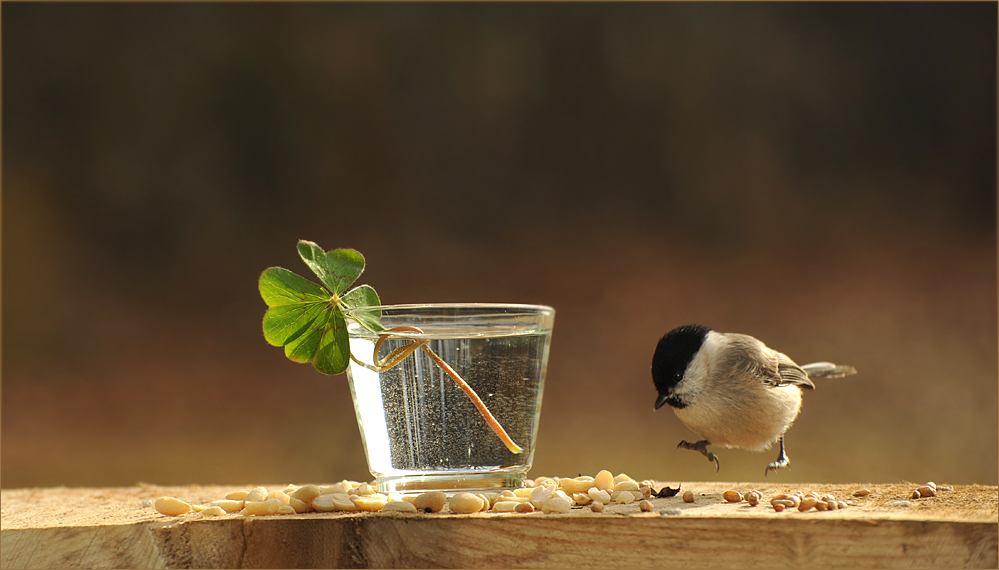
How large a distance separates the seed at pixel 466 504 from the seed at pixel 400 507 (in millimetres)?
56

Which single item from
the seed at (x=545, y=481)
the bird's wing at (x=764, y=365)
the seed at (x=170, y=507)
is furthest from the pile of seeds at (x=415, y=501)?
the bird's wing at (x=764, y=365)

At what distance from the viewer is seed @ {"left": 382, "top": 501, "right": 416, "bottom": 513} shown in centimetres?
107

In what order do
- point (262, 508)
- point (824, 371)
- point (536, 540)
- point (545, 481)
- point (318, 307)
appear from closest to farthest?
point (536, 540), point (262, 508), point (318, 307), point (545, 481), point (824, 371)

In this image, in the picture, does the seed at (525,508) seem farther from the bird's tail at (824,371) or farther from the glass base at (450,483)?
the bird's tail at (824,371)

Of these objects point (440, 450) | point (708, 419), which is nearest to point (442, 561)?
point (440, 450)

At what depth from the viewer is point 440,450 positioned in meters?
1.20

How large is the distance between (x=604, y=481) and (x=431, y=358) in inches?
14.5

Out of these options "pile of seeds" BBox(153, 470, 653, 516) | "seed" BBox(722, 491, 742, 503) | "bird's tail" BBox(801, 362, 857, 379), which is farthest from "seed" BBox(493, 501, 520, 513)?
"bird's tail" BBox(801, 362, 857, 379)

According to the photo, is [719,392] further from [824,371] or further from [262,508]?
[262,508]

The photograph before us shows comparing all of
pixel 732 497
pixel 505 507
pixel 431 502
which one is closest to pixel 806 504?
pixel 732 497

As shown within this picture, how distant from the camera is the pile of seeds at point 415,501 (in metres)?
1.08

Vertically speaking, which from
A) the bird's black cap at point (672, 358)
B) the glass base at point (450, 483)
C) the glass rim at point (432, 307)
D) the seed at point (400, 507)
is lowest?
the glass base at point (450, 483)

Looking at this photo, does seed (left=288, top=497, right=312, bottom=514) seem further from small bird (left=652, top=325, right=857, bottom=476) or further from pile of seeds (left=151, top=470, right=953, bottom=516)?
small bird (left=652, top=325, right=857, bottom=476)

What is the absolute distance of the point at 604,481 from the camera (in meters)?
1.30
